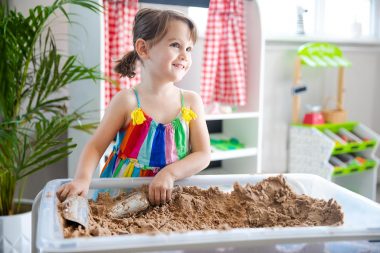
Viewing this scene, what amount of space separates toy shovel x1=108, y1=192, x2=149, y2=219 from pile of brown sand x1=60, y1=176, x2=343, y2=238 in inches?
0.5

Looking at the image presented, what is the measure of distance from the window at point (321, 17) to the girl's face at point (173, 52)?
2.15m

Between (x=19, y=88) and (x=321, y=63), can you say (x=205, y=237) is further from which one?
(x=321, y=63)

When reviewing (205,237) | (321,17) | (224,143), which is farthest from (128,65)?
(321,17)

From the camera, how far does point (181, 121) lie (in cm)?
112

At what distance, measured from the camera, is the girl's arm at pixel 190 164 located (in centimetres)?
95

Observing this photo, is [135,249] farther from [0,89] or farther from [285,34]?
[285,34]

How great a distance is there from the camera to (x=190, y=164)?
1057 millimetres

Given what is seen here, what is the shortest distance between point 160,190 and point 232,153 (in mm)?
1510

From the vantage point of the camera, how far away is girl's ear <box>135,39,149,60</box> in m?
1.06

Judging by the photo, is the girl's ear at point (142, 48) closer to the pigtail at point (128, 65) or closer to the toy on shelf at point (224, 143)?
the pigtail at point (128, 65)

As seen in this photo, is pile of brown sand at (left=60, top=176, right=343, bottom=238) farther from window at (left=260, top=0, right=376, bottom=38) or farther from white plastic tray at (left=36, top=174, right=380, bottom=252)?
window at (left=260, top=0, right=376, bottom=38)

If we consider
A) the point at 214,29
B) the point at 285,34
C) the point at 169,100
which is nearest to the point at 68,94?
the point at 214,29

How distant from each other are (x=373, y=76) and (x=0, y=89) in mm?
2987

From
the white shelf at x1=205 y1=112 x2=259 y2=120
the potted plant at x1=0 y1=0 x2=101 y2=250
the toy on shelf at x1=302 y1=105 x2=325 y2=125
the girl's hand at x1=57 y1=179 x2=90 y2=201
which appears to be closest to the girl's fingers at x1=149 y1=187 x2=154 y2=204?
the girl's hand at x1=57 y1=179 x2=90 y2=201
